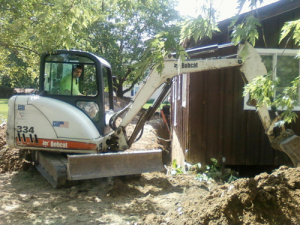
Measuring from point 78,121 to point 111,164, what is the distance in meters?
1.07

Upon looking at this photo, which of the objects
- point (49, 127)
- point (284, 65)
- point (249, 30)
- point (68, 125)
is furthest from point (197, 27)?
point (284, 65)

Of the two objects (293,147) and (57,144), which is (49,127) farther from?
(293,147)

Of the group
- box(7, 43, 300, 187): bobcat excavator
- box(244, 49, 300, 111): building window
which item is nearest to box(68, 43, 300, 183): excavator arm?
box(7, 43, 300, 187): bobcat excavator

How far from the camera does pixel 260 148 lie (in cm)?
776

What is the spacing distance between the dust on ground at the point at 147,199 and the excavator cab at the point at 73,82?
1.42 metres

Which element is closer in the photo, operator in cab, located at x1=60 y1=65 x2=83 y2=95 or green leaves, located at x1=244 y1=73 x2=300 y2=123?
green leaves, located at x1=244 y1=73 x2=300 y2=123

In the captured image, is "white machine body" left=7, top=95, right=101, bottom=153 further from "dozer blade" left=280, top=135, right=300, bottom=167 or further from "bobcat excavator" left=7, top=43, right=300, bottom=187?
"dozer blade" left=280, top=135, right=300, bottom=167

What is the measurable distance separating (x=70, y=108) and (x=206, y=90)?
10.7ft

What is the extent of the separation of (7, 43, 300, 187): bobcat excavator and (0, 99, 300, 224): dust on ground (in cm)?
37

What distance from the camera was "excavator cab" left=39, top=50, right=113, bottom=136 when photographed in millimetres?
6645

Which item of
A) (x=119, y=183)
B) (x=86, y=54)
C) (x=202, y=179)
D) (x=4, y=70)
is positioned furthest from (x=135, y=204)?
(x=4, y=70)

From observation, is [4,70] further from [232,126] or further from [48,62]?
[232,126]

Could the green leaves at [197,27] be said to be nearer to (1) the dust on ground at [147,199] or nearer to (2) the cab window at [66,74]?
(1) the dust on ground at [147,199]

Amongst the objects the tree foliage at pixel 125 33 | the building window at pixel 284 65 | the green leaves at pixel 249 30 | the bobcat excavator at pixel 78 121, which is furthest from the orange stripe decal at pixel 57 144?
the tree foliage at pixel 125 33
